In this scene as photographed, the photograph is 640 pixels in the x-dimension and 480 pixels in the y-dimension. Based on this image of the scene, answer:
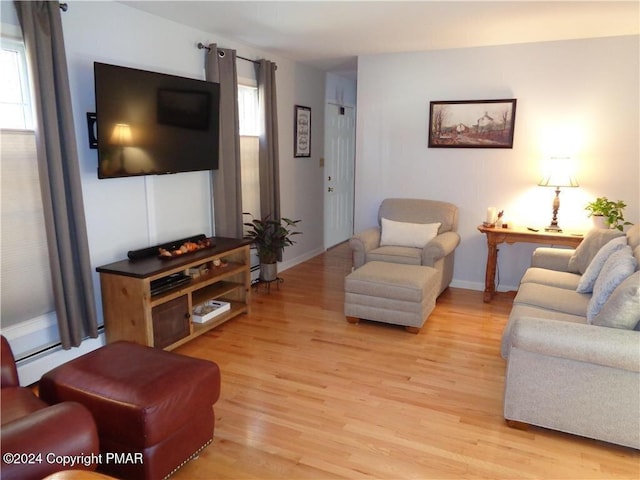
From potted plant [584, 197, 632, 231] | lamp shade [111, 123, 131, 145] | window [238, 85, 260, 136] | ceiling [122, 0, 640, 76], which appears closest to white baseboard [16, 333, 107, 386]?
lamp shade [111, 123, 131, 145]

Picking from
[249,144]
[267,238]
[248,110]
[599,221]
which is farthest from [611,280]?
[248,110]

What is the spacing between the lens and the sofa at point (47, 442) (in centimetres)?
140

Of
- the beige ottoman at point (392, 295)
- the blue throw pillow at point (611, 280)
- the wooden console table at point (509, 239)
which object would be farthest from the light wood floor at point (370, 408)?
the blue throw pillow at point (611, 280)

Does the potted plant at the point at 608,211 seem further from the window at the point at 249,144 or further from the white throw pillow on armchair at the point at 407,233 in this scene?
the window at the point at 249,144

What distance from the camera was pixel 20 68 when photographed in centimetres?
263

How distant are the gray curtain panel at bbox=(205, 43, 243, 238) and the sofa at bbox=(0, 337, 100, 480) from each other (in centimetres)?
265

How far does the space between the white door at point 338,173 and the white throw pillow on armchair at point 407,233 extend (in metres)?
1.96

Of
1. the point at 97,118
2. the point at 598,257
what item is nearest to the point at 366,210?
the point at 598,257

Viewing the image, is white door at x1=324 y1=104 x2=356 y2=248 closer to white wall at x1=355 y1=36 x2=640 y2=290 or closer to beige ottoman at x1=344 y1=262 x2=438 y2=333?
white wall at x1=355 y1=36 x2=640 y2=290

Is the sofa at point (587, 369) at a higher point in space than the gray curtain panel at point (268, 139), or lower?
lower

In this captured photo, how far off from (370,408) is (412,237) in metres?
2.17

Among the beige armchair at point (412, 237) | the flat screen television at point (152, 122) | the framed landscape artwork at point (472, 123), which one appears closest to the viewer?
the flat screen television at point (152, 122)

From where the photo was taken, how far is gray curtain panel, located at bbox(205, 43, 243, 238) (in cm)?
398

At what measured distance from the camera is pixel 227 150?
414 cm
